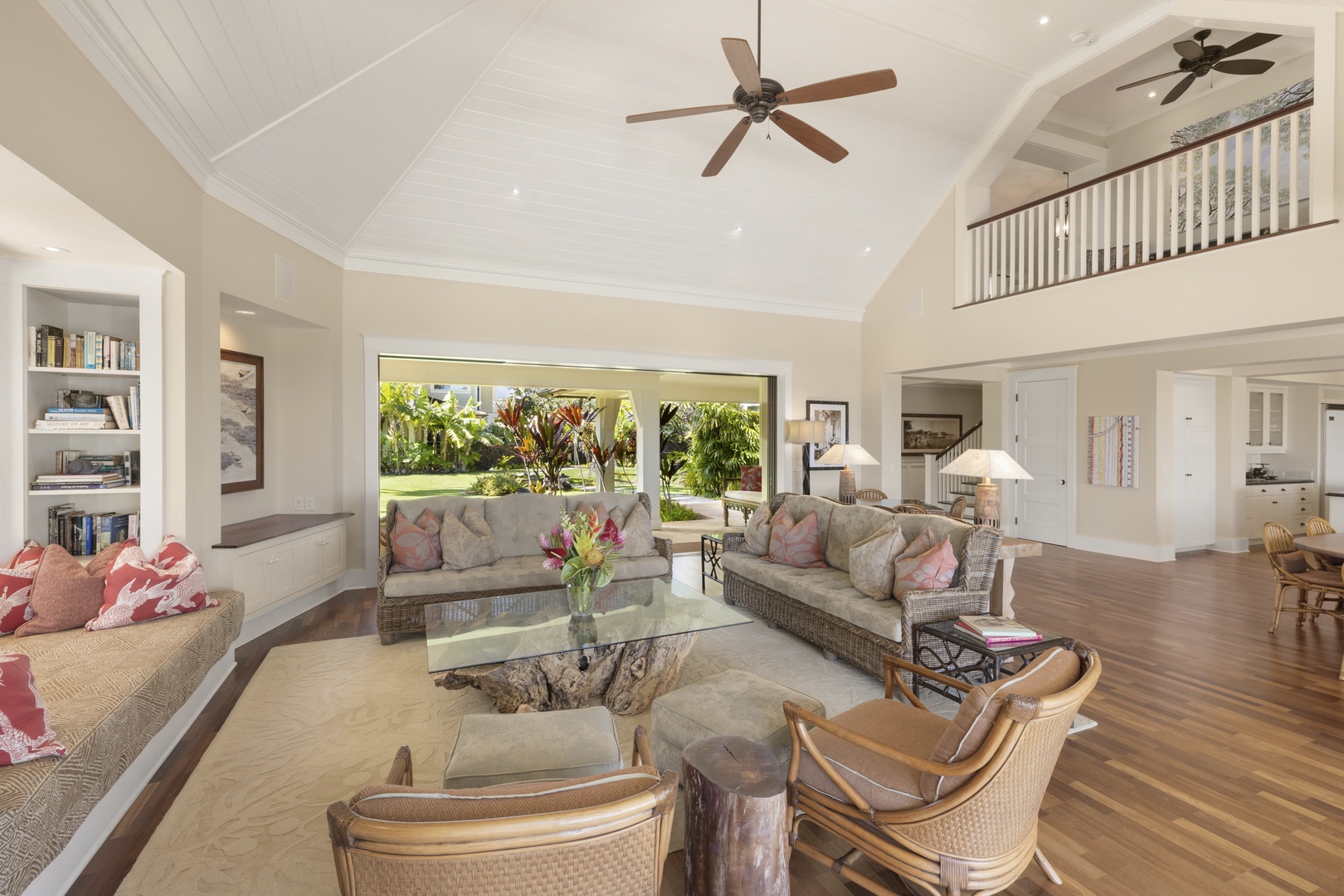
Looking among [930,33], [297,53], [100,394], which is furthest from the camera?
[930,33]

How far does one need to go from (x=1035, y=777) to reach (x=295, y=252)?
18.5ft

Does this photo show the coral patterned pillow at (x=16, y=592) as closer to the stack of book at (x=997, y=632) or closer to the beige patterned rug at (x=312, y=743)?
the beige patterned rug at (x=312, y=743)

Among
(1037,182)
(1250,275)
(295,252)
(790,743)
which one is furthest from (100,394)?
(1037,182)

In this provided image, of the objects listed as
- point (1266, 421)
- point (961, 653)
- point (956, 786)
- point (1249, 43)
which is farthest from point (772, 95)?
point (1266, 421)

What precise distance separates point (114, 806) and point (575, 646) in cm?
180

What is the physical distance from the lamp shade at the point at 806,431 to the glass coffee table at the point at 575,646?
3.68 meters

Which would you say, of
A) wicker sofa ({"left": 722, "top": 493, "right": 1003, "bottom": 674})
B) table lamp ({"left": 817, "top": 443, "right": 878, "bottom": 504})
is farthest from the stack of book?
table lamp ({"left": 817, "top": 443, "right": 878, "bottom": 504})

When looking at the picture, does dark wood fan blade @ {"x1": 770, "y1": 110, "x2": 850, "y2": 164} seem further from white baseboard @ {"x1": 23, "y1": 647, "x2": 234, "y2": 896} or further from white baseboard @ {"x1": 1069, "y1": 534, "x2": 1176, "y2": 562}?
white baseboard @ {"x1": 1069, "y1": 534, "x2": 1176, "y2": 562}

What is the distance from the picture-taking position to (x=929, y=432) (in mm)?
11828

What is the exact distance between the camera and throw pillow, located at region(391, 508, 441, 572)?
14.8 feet

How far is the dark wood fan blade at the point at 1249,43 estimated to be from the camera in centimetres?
476

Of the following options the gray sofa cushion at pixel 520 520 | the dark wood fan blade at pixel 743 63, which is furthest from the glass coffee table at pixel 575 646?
the dark wood fan blade at pixel 743 63

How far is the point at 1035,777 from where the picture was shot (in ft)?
5.67

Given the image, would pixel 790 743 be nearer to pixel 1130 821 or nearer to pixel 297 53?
pixel 1130 821
